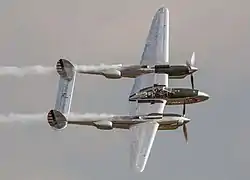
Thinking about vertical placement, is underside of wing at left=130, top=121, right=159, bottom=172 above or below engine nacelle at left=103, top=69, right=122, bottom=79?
below

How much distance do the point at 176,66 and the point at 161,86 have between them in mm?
3955

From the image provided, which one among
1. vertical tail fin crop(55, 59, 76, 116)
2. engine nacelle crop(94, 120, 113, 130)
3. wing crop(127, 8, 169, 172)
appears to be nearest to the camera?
wing crop(127, 8, 169, 172)

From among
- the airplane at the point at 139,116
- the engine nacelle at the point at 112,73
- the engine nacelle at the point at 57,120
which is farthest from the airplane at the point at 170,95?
the engine nacelle at the point at 57,120

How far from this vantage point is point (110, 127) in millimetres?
105188

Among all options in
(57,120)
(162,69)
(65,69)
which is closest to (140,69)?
(162,69)

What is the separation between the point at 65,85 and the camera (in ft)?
362

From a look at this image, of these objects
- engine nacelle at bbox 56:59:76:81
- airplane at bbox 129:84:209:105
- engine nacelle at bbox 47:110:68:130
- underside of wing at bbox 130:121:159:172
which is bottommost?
underside of wing at bbox 130:121:159:172

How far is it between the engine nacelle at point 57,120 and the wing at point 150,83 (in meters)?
6.45

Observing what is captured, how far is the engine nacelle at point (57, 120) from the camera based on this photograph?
105 m

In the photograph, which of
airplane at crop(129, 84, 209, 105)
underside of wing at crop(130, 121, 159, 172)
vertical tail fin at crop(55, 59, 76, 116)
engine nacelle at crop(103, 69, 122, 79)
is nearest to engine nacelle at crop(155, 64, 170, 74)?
airplane at crop(129, 84, 209, 105)

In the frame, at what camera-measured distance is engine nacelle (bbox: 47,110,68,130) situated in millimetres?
105438

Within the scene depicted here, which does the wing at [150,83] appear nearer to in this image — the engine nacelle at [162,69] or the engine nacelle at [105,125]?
the engine nacelle at [162,69]

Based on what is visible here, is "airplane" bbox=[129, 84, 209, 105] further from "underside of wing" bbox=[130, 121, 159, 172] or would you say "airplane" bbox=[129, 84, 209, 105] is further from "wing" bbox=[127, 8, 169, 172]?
"underside of wing" bbox=[130, 121, 159, 172]

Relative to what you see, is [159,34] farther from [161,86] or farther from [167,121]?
[167,121]
